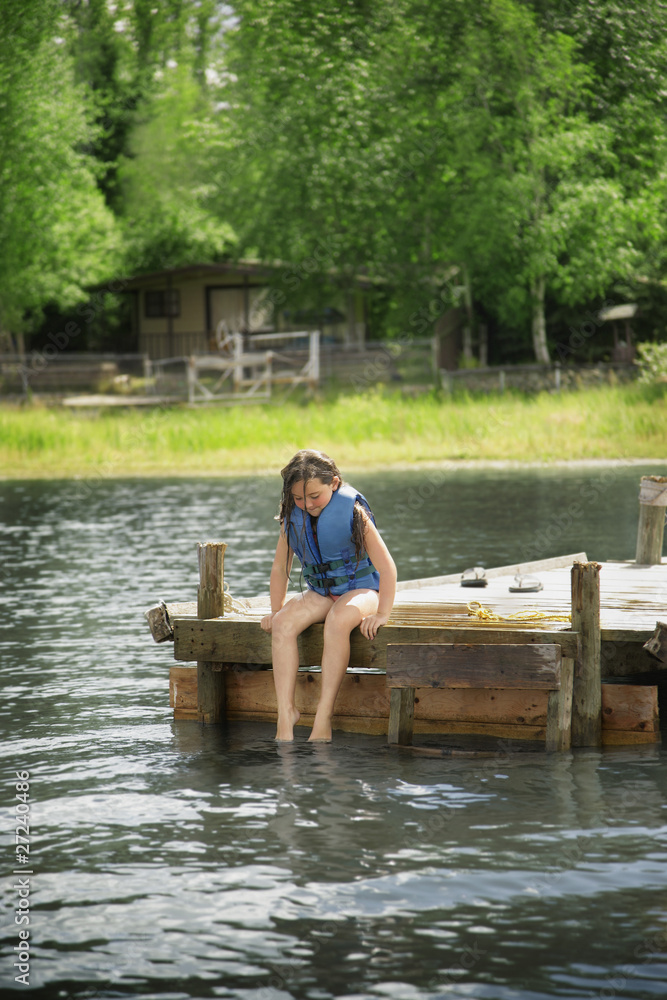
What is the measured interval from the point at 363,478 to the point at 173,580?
14.5m

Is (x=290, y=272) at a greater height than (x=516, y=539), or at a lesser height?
greater

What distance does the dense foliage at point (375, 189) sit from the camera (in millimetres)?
37562

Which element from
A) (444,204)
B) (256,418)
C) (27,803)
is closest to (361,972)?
(27,803)

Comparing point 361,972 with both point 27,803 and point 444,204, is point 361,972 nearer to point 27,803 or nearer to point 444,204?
point 27,803

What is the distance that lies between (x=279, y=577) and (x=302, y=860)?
2423mm

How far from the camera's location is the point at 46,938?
5.63 metres

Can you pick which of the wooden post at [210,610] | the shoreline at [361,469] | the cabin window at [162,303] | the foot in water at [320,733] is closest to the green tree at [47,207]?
the cabin window at [162,303]

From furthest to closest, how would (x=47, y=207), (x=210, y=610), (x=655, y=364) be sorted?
(x=47, y=207) < (x=655, y=364) < (x=210, y=610)

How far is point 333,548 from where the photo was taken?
8.33 m

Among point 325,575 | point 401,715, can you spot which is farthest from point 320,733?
point 325,575

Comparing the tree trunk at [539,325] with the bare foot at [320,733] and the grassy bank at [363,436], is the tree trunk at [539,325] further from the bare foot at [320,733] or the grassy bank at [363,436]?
the bare foot at [320,733]

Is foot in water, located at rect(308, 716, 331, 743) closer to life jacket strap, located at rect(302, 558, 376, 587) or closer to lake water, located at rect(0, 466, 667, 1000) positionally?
lake water, located at rect(0, 466, 667, 1000)

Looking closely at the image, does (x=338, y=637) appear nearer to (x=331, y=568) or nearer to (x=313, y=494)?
(x=331, y=568)

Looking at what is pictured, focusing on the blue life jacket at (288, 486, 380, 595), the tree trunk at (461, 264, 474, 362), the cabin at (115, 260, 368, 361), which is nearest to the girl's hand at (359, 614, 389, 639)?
the blue life jacket at (288, 486, 380, 595)
